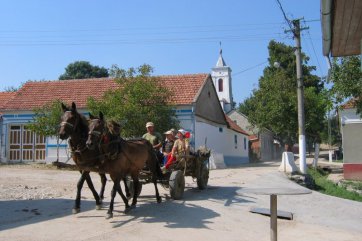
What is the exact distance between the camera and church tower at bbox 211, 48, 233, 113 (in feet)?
216

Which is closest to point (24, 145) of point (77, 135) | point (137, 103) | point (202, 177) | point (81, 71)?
point (137, 103)

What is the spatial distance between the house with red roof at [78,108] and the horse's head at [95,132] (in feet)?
54.0

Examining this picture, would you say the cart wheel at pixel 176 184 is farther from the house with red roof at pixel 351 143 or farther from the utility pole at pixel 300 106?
the house with red roof at pixel 351 143

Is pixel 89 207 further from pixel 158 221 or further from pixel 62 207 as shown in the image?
pixel 158 221

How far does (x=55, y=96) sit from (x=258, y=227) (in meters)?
22.2

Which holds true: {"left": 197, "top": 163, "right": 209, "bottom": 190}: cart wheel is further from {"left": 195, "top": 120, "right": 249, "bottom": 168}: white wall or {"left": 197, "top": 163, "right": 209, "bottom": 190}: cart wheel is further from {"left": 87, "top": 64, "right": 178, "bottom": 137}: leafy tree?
{"left": 195, "top": 120, "right": 249, "bottom": 168}: white wall

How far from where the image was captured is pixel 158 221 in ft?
29.9

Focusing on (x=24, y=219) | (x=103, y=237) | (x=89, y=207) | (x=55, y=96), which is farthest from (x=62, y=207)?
(x=55, y=96)

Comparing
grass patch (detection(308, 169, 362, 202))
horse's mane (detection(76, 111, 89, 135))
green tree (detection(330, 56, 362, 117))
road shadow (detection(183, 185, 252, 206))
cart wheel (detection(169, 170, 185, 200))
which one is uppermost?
green tree (detection(330, 56, 362, 117))

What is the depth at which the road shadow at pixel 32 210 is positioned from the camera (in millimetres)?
8987

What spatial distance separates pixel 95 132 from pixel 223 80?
5910 cm

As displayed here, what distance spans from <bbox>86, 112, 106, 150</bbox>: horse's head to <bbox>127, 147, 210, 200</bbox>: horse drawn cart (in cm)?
247

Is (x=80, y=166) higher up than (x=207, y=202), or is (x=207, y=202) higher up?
(x=80, y=166)

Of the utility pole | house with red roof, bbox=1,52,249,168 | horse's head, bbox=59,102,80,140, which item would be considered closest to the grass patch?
the utility pole
